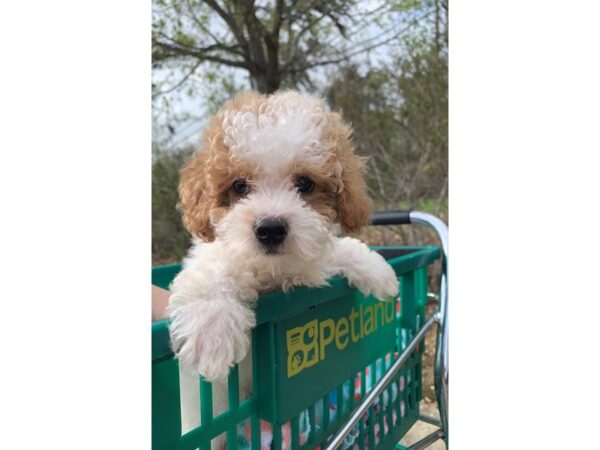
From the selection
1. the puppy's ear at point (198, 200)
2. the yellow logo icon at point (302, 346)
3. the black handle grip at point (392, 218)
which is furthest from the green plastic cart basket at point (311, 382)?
the puppy's ear at point (198, 200)

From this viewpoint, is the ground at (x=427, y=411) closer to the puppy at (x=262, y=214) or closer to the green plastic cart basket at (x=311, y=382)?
the green plastic cart basket at (x=311, y=382)

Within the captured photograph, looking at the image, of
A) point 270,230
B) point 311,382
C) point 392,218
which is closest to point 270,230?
point 270,230

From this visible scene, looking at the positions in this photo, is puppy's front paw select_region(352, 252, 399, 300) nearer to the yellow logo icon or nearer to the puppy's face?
the puppy's face

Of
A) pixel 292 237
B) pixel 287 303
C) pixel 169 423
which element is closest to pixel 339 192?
pixel 292 237

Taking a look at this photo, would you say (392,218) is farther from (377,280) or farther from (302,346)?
(302,346)

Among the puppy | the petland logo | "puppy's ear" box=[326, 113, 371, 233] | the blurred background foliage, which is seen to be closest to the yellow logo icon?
the petland logo
